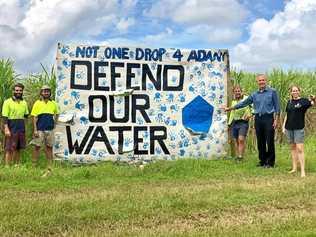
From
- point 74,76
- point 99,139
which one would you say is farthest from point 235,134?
point 74,76

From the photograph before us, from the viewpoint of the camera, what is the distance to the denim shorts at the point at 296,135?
11352mm

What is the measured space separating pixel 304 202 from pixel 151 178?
3.33 metres

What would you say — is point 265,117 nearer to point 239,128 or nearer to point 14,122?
point 239,128

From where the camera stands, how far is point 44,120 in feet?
39.1

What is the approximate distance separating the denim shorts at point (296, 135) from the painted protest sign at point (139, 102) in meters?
1.98

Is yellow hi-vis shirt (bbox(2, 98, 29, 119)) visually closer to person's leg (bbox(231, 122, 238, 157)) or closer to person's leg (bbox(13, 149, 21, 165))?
person's leg (bbox(13, 149, 21, 165))

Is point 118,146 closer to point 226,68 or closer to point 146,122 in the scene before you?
point 146,122

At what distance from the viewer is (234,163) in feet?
41.4

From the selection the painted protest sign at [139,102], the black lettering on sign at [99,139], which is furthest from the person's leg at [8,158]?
the black lettering on sign at [99,139]

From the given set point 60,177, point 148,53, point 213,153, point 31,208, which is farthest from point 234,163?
point 31,208

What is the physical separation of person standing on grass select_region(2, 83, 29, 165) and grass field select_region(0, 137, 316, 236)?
435 millimetres

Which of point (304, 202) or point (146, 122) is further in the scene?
point (146, 122)

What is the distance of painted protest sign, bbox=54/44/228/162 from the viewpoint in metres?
12.5

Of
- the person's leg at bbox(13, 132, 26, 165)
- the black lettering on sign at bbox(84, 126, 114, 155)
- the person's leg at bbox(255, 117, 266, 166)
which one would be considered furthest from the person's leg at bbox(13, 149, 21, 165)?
the person's leg at bbox(255, 117, 266, 166)
